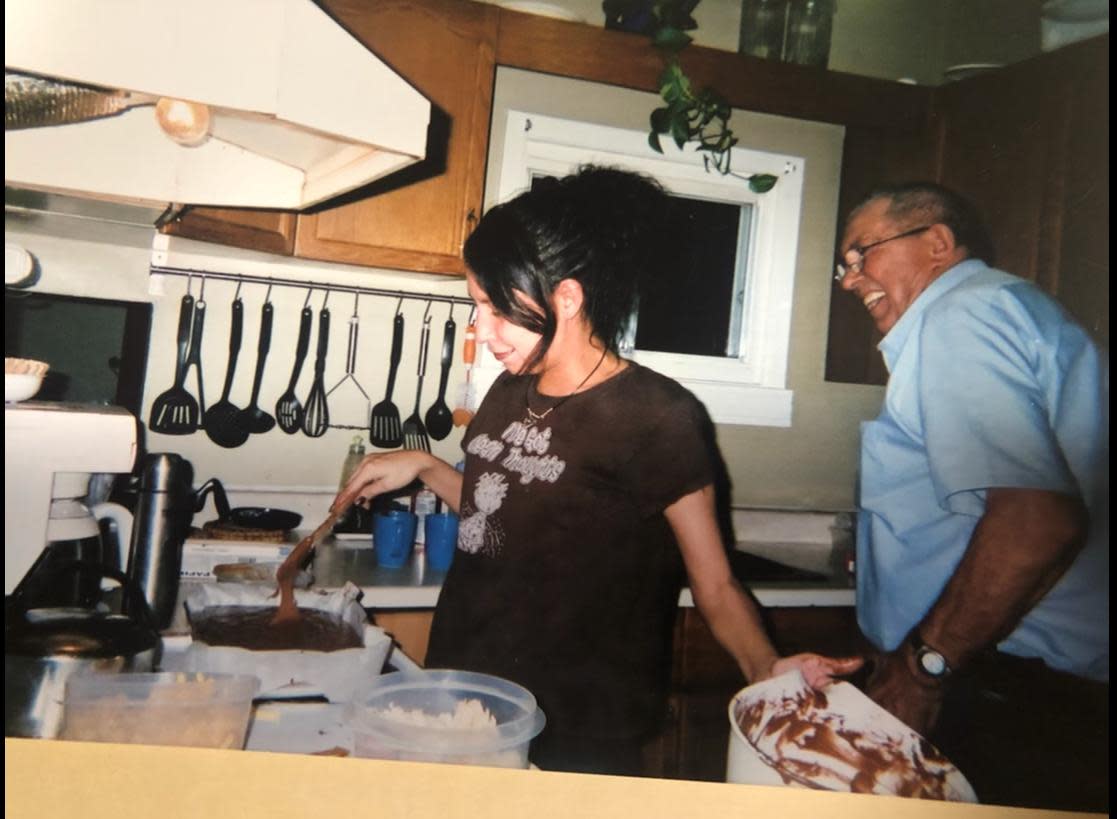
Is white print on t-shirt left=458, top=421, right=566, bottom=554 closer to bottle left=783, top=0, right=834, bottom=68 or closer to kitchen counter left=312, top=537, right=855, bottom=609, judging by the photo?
kitchen counter left=312, top=537, right=855, bottom=609

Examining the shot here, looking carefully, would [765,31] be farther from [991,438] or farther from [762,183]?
[991,438]

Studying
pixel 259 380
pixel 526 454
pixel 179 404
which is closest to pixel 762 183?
pixel 526 454

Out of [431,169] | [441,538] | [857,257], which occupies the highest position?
[431,169]

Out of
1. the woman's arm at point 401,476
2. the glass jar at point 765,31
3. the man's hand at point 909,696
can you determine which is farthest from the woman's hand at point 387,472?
the glass jar at point 765,31

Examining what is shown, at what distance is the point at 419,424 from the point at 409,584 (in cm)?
48

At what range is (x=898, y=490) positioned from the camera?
1293 mm

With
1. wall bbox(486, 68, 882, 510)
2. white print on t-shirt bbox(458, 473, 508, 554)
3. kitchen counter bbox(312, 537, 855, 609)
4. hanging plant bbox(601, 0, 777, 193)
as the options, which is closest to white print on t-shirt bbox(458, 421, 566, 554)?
white print on t-shirt bbox(458, 473, 508, 554)

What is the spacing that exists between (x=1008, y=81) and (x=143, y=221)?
1529mm

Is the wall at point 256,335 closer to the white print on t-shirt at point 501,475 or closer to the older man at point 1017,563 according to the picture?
the white print on t-shirt at point 501,475

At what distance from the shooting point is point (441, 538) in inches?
59.3

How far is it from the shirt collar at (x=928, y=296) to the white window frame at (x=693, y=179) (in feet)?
0.86

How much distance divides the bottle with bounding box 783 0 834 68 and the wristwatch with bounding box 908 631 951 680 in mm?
1215

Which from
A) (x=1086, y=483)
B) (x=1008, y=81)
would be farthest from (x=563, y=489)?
(x=1008, y=81)

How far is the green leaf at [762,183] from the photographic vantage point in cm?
158
